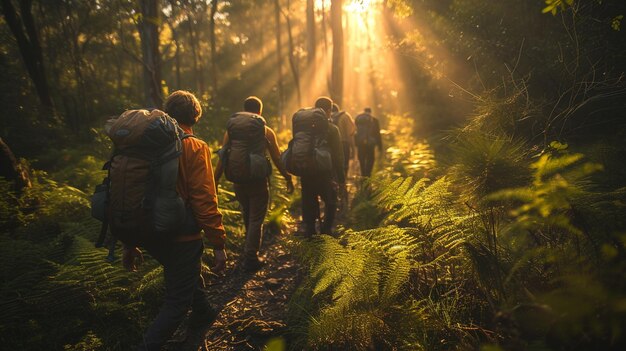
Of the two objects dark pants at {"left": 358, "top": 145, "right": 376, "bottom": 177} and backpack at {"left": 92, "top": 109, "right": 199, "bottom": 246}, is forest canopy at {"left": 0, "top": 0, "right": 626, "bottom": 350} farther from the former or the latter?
dark pants at {"left": 358, "top": 145, "right": 376, "bottom": 177}

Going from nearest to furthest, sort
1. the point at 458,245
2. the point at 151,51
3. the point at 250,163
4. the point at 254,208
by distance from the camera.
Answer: the point at 458,245 → the point at 250,163 → the point at 254,208 → the point at 151,51

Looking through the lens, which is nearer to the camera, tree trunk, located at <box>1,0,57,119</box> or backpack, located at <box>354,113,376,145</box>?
backpack, located at <box>354,113,376,145</box>

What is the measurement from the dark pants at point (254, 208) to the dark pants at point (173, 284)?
1790 mm

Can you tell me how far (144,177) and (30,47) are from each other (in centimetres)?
1292

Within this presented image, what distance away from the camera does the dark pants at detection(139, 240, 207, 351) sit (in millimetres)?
2561

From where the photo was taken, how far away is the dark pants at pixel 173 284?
8.40 feet

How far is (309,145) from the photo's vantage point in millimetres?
4535

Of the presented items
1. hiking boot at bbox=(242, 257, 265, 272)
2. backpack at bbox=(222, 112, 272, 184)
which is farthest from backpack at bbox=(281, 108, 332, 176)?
hiking boot at bbox=(242, 257, 265, 272)

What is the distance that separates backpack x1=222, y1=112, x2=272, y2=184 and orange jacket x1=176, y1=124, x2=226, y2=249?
1497mm

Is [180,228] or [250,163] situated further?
[250,163]

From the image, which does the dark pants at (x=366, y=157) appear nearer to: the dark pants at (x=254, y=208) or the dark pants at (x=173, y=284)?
the dark pants at (x=254, y=208)

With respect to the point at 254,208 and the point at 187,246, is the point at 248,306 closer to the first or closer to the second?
the point at 254,208

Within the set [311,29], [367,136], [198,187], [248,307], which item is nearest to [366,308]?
[198,187]

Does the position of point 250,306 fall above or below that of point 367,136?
below
